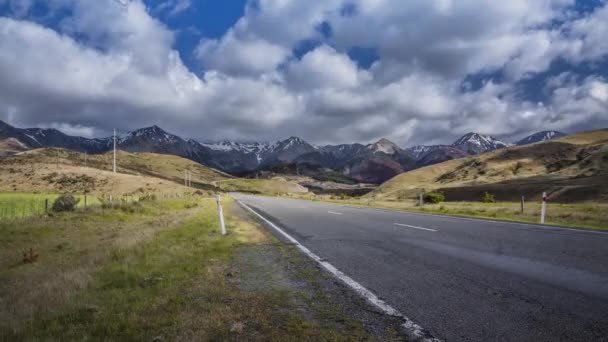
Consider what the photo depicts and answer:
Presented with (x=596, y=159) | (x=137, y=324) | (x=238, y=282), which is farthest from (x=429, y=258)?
(x=596, y=159)

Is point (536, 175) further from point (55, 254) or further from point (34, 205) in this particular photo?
point (55, 254)

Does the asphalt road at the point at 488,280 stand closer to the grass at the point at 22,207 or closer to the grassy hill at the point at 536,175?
the grass at the point at 22,207

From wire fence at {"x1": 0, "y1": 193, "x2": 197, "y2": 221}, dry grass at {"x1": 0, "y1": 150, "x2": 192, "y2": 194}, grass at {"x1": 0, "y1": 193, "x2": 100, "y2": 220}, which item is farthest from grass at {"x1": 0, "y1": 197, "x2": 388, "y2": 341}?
dry grass at {"x1": 0, "y1": 150, "x2": 192, "y2": 194}

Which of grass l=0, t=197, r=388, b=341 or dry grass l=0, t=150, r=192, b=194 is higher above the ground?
dry grass l=0, t=150, r=192, b=194

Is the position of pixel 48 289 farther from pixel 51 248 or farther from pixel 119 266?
pixel 51 248

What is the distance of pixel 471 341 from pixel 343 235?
8.01 meters

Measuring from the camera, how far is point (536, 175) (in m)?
111

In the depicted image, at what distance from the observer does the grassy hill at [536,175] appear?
2522 inches

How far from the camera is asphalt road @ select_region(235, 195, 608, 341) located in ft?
12.6

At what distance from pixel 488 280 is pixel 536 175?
125183mm

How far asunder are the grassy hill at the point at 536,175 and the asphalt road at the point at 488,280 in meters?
55.5

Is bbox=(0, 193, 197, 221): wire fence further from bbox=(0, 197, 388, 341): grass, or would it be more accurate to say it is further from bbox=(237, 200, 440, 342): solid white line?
bbox=(237, 200, 440, 342): solid white line

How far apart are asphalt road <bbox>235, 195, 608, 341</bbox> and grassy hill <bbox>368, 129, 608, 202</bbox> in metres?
55.5

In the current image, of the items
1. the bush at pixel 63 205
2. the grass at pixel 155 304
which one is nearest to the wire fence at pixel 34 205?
the bush at pixel 63 205
